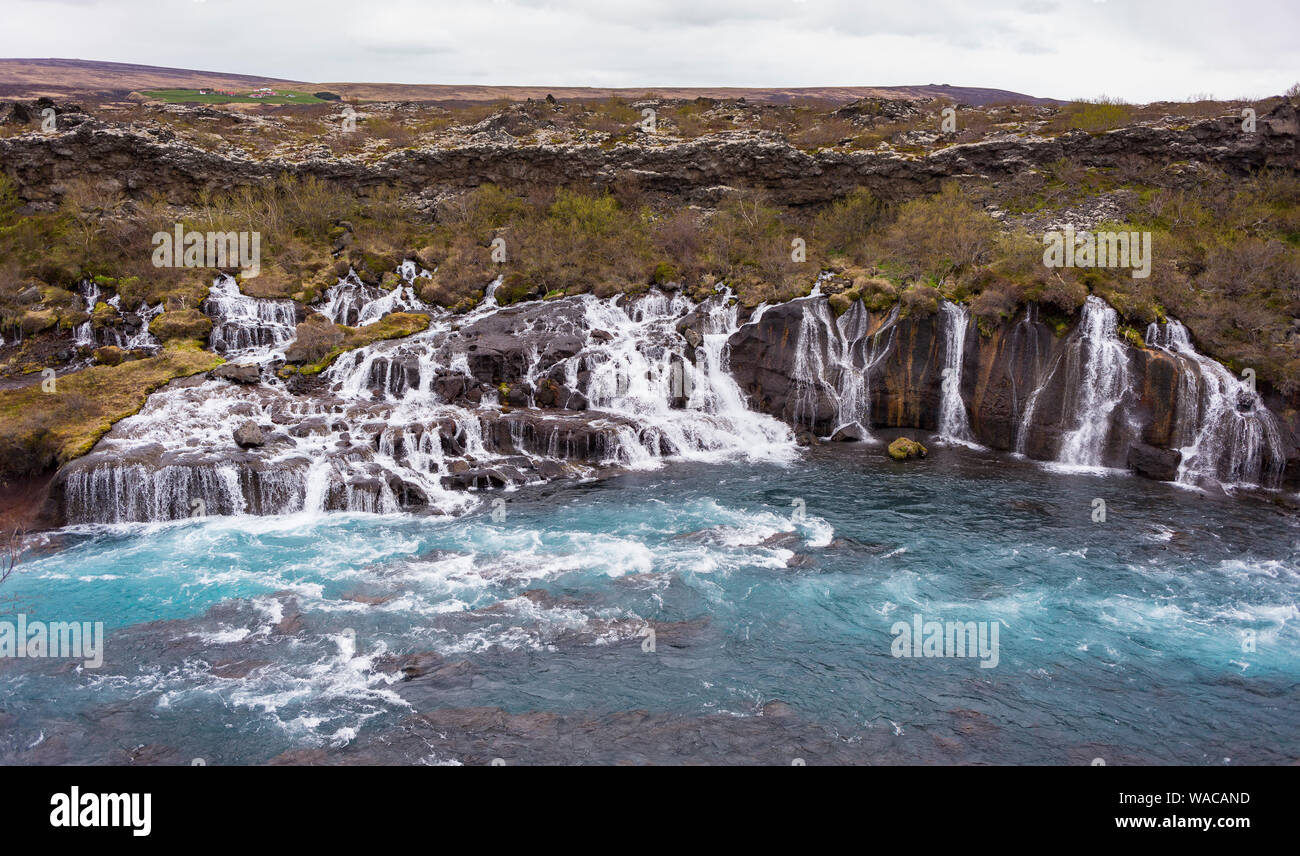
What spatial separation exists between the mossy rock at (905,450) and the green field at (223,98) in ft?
255

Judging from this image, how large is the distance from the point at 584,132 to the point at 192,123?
32334 mm

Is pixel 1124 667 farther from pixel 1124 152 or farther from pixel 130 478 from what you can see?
pixel 1124 152

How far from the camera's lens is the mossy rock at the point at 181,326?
35250mm

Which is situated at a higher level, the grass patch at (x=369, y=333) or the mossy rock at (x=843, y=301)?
the mossy rock at (x=843, y=301)

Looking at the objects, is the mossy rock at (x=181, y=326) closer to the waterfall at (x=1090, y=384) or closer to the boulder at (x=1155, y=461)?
the waterfall at (x=1090, y=384)

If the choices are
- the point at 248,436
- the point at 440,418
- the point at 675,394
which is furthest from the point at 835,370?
the point at 248,436

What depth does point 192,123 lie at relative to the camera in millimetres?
59656

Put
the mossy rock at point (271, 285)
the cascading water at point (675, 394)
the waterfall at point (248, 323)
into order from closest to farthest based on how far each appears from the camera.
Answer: the cascading water at point (675, 394), the waterfall at point (248, 323), the mossy rock at point (271, 285)

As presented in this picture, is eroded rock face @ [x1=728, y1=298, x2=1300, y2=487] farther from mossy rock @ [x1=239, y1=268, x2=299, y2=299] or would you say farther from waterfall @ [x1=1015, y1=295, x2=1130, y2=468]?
mossy rock @ [x1=239, y1=268, x2=299, y2=299]

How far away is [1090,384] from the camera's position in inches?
1129

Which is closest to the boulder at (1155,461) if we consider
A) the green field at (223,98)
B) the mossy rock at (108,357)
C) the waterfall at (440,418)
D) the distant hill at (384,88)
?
the waterfall at (440,418)

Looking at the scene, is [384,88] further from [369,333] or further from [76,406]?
[76,406]

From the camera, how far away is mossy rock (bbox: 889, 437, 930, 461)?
2958 cm
